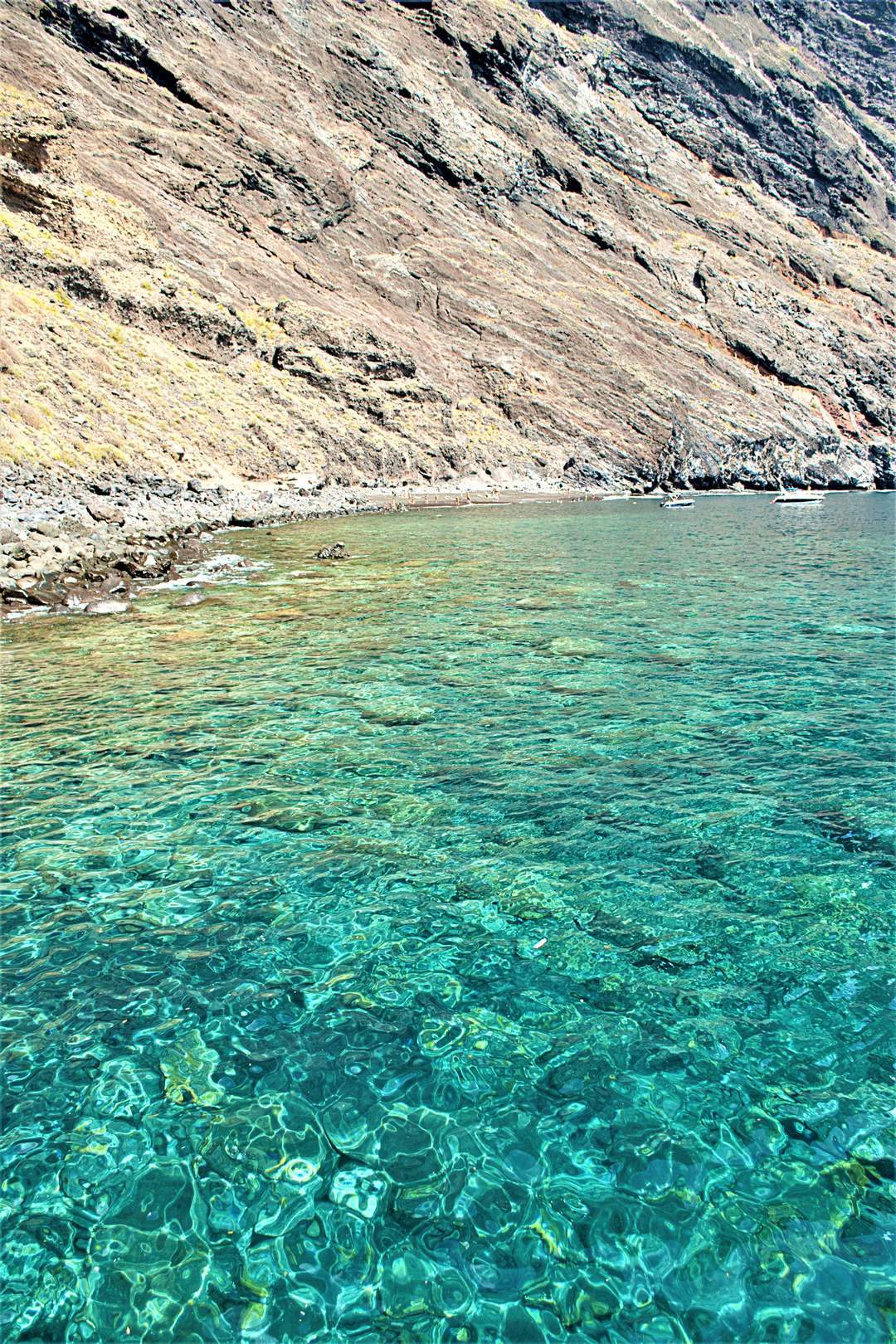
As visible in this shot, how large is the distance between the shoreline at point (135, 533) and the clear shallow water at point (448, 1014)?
6.92m

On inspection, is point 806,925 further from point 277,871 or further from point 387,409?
point 387,409

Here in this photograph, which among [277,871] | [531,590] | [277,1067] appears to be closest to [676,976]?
[277,1067]

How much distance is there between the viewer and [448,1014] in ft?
15.3

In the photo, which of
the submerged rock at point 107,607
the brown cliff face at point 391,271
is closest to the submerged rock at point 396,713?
the submerged rock at point 107,607

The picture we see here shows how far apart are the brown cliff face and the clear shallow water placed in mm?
25195

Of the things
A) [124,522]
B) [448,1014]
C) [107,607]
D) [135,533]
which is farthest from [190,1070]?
[124,522]

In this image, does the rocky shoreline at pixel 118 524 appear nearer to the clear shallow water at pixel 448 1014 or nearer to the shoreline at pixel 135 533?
the shoreline at pixel 135 533

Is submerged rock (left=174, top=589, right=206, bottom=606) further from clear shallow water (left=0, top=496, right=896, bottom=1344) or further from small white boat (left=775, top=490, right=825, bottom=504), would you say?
small white boat (left=775, top=490, right=825, bottom=504)

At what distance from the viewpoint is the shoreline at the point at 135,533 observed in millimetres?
16625

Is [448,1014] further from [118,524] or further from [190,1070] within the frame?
[118,524]

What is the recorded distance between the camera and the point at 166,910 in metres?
5.68

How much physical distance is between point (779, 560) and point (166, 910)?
2401 cm

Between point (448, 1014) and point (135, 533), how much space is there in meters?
22.4

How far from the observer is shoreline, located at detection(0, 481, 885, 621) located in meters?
16.6
